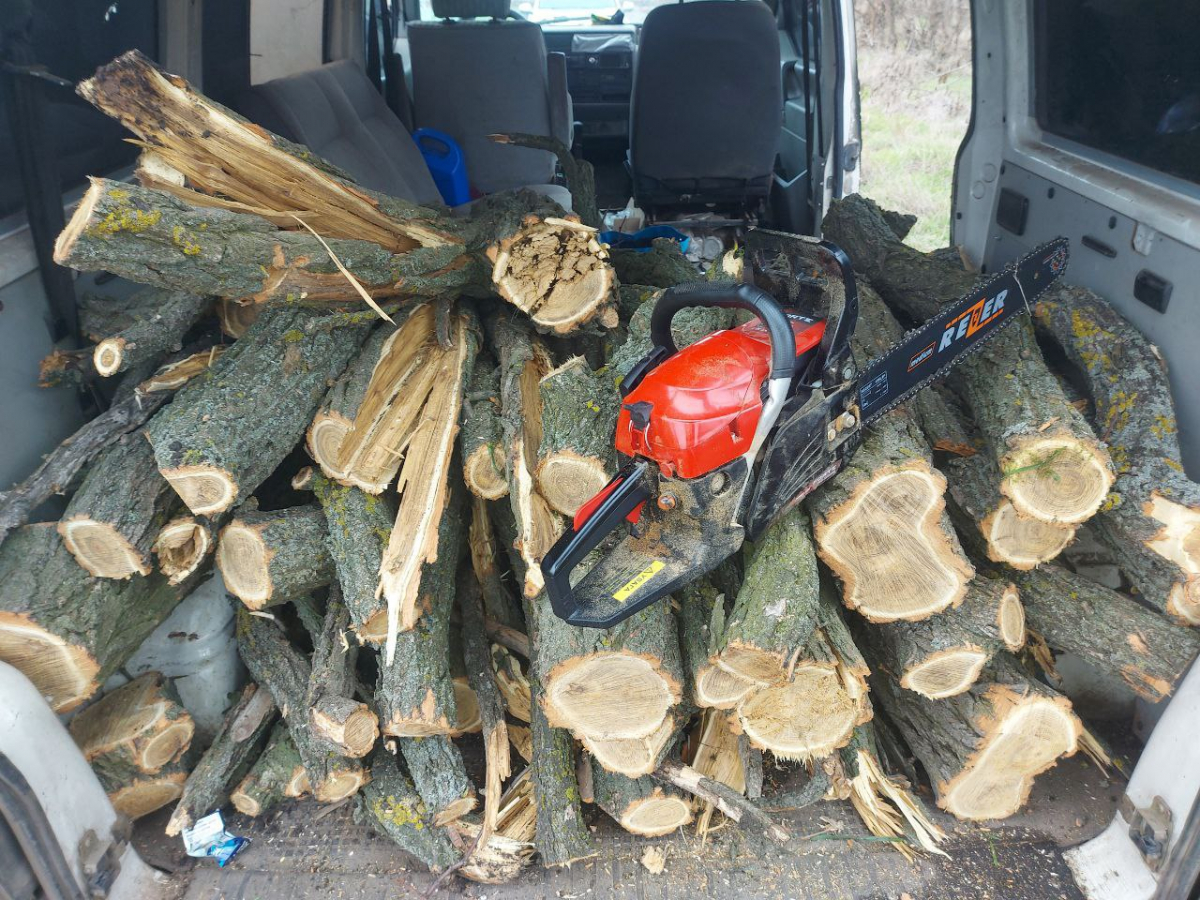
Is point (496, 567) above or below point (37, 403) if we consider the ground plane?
below

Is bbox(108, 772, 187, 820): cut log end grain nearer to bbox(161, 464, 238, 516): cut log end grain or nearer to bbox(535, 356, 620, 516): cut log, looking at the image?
bbox(161, 464, 238, 516): cut log end grain

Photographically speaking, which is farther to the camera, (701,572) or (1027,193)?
(1027,193)

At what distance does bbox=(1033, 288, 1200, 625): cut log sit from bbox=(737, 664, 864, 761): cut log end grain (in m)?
0.75

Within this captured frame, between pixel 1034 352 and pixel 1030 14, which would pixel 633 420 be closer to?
pixel 1034 352

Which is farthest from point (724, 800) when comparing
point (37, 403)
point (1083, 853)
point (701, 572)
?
point (37, 403)

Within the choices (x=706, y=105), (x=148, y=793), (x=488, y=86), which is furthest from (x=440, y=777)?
(x=488, y=86)

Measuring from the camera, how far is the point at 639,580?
1733mm

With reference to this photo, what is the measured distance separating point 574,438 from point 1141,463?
138 centimetres

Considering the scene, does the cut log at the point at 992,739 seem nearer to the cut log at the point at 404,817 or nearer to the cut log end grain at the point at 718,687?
the cut log end grain at the point at 718,687

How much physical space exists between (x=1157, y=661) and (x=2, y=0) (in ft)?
10.8

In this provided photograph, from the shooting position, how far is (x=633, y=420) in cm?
165

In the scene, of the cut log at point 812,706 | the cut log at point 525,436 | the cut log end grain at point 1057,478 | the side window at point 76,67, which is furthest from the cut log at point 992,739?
the side window at point 76,67

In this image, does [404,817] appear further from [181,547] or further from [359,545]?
[181,547]

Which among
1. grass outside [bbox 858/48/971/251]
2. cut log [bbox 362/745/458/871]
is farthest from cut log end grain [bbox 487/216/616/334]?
grass outside [bbox 858/48/971/251]
